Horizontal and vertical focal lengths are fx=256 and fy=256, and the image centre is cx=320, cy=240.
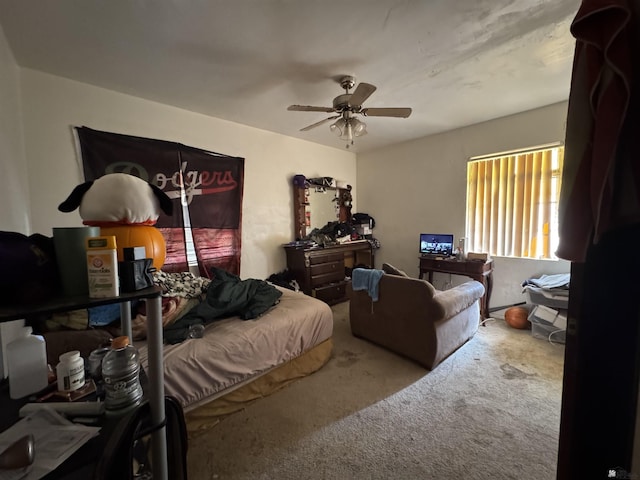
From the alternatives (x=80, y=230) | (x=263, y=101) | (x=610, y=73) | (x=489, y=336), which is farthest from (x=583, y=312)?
(x=263, y=101)

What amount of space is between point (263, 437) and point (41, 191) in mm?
2565

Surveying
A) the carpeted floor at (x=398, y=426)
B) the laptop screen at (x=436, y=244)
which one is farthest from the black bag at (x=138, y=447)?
the laptop screen at (x=436, y=244)

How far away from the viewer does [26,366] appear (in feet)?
2.70

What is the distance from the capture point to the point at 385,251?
4.45 metres

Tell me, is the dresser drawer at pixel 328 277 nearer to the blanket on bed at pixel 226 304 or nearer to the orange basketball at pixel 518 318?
the blanket on bed at pixel 226 304

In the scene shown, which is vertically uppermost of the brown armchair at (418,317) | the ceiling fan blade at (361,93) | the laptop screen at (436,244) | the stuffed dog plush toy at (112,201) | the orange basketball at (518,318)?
the ceiling fan blade at (361,93)

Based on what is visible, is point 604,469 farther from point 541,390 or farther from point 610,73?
point 541,390

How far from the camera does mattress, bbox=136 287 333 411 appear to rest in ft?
4.77

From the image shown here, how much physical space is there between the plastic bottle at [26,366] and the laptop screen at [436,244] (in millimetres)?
3726

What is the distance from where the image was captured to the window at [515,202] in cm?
291

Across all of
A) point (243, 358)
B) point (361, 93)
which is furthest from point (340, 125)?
point (243, 358)

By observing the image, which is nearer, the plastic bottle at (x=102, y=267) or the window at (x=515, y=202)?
the plastic bottle at (x=102, y=267)

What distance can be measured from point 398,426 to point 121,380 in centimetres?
157

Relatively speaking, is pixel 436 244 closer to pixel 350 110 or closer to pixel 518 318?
pixel 518 318
